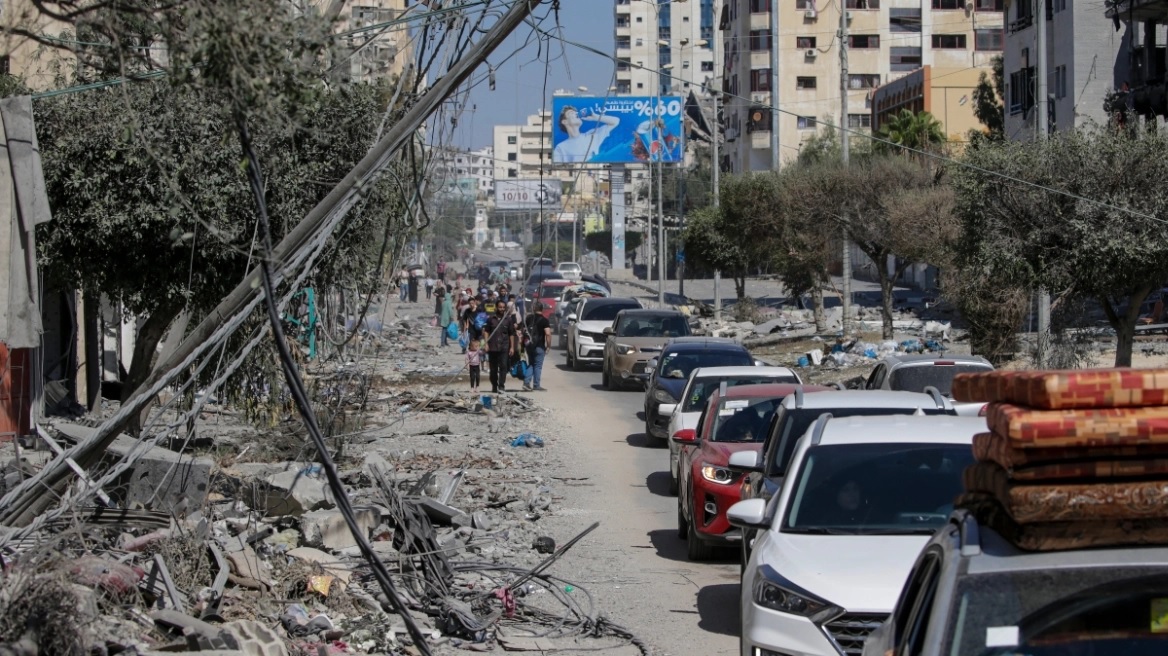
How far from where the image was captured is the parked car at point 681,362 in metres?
19.1

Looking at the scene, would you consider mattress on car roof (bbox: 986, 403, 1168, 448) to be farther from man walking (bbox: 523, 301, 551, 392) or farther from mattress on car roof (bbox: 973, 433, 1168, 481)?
man walking (bbox: 523, 301, 551, 392)

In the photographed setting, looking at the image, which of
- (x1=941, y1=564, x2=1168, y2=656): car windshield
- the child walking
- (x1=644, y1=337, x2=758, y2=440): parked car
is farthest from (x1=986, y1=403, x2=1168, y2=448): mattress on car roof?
the child walking

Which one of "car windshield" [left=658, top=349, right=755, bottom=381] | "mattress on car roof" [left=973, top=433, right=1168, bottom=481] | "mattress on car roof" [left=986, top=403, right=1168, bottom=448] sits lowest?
"car windshield" [left=658, top=349, right=755, bottom=381]

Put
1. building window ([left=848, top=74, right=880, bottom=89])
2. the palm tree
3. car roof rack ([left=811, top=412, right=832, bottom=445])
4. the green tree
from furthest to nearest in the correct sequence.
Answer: building window ([left=848, top=74, right=880, bottom=89]) → the palm tree → the green tree → car roof rack ([left=811, top=412, right=832, bottom=445])

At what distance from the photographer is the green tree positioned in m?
18.2

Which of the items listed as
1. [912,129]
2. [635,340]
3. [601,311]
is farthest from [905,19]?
[635,340]

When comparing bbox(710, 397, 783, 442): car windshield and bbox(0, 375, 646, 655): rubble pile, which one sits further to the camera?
bbox(710, 397, 783, 442): car windshield

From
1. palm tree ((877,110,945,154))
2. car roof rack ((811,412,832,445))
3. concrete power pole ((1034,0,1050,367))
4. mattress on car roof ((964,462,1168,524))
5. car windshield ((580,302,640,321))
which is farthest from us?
palm tree ((877,110,945,154))

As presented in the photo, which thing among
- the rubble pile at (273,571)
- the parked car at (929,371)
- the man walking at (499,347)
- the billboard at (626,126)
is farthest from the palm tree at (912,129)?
the rubble pile at (273,571)

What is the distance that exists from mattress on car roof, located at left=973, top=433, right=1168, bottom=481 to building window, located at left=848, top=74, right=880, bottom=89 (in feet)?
271

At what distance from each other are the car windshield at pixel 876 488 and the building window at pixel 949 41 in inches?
3186

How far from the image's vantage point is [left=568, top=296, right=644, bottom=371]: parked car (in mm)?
31719

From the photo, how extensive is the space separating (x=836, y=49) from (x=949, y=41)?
8.99 m

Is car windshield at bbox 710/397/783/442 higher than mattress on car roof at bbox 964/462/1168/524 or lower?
lower
